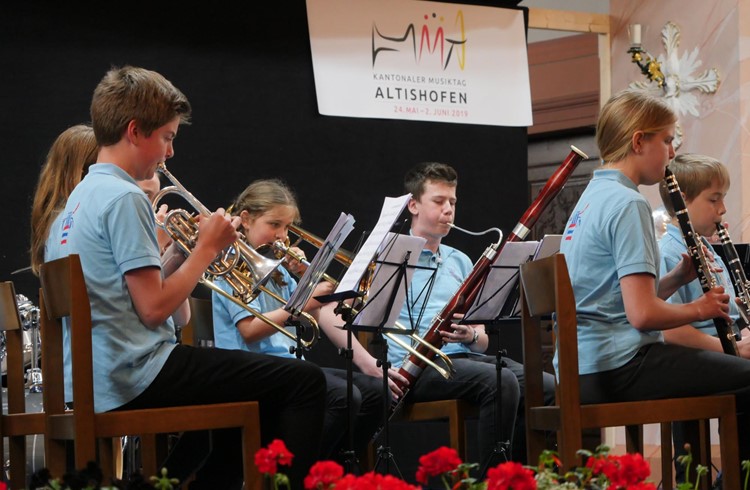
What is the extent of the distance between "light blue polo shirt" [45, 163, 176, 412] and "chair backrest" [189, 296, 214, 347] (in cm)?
124

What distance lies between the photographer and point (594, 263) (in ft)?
8.92

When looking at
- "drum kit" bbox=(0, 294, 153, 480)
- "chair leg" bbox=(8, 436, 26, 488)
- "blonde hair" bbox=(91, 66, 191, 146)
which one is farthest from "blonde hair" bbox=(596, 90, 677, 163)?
"drum kit" bbox=(0, 294, 153, 480)

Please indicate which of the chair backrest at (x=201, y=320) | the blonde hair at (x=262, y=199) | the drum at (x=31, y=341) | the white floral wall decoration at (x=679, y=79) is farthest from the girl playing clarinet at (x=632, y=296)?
the white floral wall decoration at (x=679, y=79)

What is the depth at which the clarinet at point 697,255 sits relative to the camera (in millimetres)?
2750

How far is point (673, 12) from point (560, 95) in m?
1.03

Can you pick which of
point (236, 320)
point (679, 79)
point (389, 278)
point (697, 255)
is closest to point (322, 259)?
point (389, 278)

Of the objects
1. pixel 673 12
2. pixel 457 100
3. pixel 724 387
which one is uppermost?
pixel 673 12

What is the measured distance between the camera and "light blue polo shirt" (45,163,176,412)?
93.1 inches

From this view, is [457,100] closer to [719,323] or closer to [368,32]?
[368,32]

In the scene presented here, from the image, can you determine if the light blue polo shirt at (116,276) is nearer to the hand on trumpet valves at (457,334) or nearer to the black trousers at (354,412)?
the black trousers at (354,412)

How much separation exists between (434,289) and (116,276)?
192cm

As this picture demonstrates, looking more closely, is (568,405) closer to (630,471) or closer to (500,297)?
(630,471)

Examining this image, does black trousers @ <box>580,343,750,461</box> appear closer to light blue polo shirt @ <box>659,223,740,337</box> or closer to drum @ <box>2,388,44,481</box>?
light blue polo shirt @ <box>659,223,740,337</box>

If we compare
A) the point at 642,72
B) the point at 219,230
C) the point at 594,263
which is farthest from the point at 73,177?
the point at 642,72
